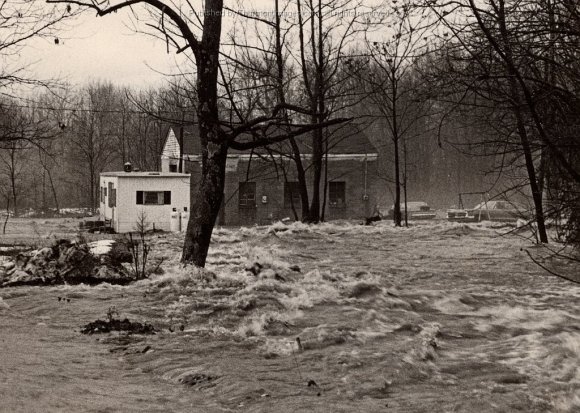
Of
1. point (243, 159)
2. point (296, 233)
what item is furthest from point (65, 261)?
point (243, 159)

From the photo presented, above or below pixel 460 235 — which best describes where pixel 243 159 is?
above

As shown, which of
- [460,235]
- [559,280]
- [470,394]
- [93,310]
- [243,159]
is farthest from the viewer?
[243,159]

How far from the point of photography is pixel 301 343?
8422 mm

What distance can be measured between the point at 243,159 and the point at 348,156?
21.7ft

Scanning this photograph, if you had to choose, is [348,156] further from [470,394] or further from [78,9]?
[470,394]

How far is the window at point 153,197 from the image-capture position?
35.1m

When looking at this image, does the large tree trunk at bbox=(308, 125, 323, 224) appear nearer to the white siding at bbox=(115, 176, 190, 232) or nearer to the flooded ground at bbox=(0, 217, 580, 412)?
the white siding at bbox=(115, 176, 190, 232)

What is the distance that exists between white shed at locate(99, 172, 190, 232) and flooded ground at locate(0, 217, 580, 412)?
20.6 m

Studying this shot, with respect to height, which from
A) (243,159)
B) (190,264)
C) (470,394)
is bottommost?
(470,394)

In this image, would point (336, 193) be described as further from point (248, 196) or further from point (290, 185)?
point (248, 196)

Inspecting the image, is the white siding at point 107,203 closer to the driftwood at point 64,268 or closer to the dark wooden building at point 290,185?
the dark wooden building at point 290,185

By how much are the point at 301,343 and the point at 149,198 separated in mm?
27881

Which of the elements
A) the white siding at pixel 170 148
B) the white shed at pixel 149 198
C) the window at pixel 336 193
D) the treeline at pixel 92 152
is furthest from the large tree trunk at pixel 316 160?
the treeline at pixel 92 152

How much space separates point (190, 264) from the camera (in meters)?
12.9
